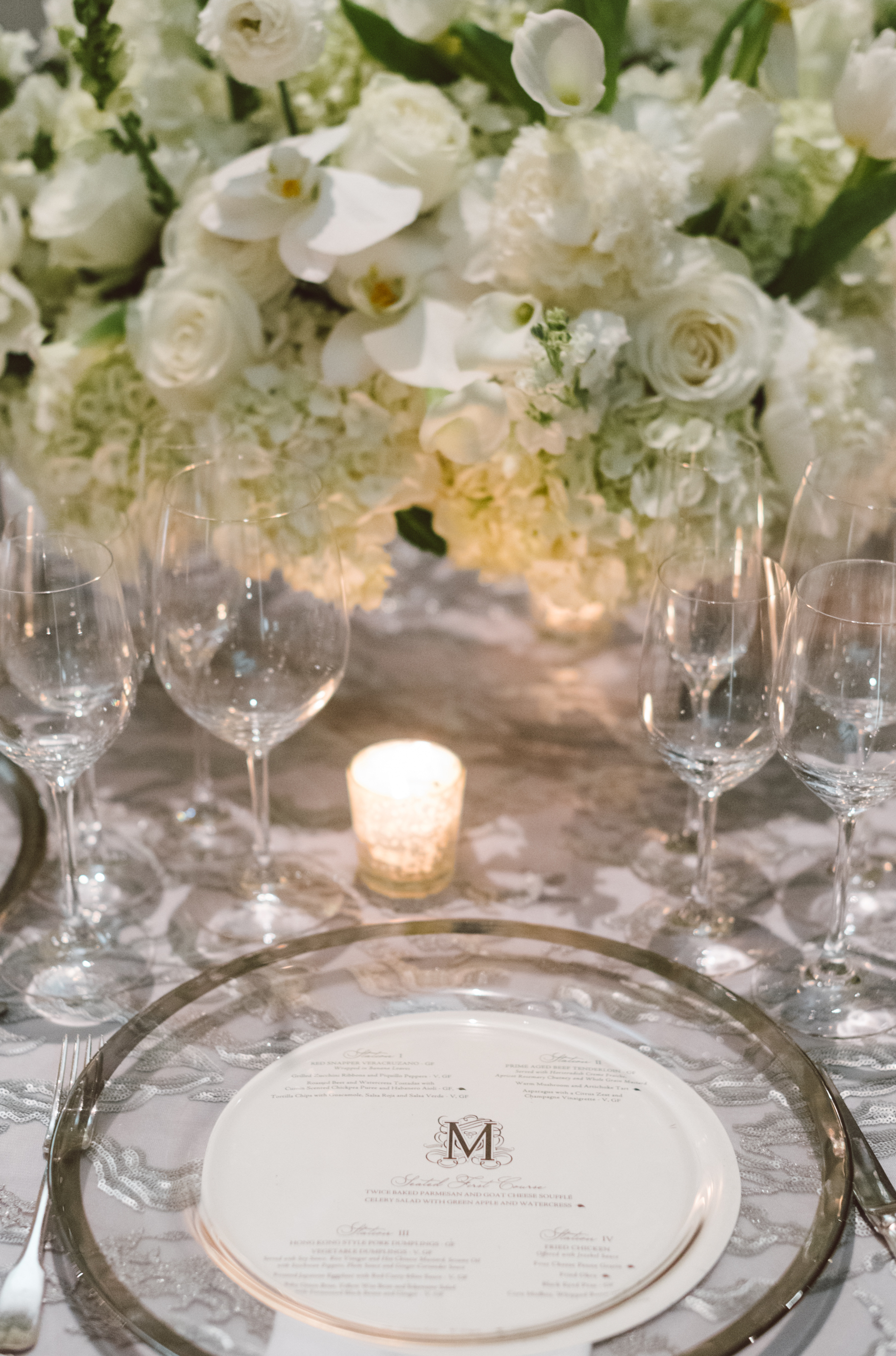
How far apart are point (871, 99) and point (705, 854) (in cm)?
59

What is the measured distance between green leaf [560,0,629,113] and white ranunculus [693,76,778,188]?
8cm

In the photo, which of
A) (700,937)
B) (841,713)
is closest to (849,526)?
(841,713)

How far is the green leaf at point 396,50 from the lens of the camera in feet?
3.42

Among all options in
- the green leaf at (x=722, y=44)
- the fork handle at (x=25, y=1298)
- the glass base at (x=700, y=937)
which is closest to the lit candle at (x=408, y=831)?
the glass base at (x=700, y=937)

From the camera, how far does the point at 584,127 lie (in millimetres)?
974

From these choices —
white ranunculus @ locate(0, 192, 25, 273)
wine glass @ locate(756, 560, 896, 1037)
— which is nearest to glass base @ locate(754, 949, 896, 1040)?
wine glass @ locate(756, 560, 896, 1037)

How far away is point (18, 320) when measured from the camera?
3.71 ft

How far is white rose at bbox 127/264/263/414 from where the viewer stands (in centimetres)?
104

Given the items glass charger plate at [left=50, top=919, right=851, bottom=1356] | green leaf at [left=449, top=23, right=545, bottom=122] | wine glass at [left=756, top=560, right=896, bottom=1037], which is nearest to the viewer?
glass charger plate at [left=50, top=919, right=851, bottom=1356]

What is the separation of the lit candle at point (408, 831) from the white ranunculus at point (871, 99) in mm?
593

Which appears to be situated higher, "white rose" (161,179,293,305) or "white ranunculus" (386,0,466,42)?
"white ranunculus" (386,0,466,42)

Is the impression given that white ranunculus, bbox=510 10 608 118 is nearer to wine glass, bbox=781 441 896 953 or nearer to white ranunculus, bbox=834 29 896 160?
white ranunculus, bbox=834 29 896 160

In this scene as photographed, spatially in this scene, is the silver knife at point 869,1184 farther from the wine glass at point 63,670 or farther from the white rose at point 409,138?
the white rose at point 409,138

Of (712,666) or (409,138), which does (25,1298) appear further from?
(409,138)
